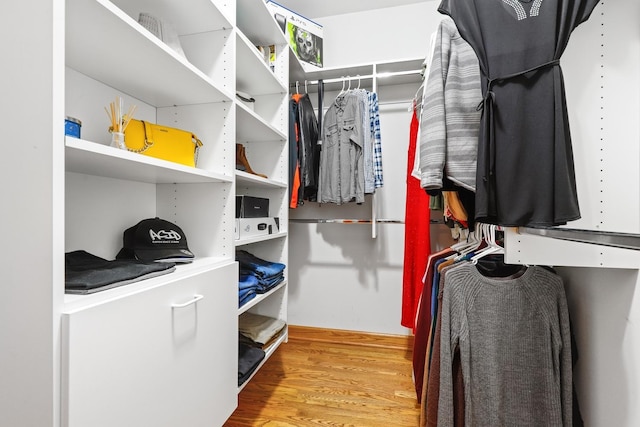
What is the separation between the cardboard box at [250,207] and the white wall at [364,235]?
2.39ft

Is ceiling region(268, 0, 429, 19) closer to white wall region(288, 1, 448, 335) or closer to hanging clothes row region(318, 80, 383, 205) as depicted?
white wall region(288, 1, 448, 335)

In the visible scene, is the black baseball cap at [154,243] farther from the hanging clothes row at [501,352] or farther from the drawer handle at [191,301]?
the hanging clothes row at [501,352]

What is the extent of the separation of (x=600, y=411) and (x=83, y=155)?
1592mm

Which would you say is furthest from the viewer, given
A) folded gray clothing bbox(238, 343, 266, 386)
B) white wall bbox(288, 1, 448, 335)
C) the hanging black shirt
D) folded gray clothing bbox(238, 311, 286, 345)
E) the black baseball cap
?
white wall bbox(288, 1, 448, 335)

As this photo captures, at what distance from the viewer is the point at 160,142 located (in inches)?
38.3

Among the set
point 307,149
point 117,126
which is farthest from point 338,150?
point 117,126

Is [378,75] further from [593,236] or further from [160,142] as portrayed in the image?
[593,236]

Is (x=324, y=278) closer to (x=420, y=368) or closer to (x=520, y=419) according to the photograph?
(x=420, y=368)

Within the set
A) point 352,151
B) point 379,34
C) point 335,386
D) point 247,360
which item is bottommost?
point 335,386

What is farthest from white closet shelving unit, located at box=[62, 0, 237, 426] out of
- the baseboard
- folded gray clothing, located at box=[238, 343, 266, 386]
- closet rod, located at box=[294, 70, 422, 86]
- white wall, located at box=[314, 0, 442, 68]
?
white wall, located at box=[314, 0, 442, 68]

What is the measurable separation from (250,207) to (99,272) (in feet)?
2.54

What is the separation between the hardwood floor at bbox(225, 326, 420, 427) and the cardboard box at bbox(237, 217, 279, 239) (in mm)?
823

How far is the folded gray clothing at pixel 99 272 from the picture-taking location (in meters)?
0.63

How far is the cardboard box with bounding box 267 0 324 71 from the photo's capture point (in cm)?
193
